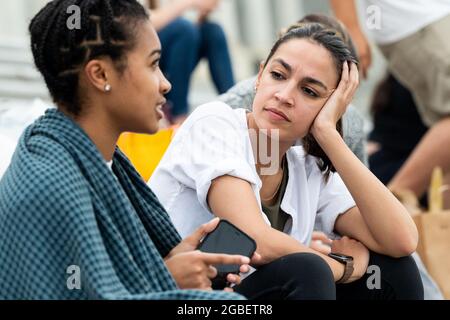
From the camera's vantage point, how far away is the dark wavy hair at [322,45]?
3.53m

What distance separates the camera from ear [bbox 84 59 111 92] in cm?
290

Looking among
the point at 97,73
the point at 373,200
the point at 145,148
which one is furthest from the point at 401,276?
the point at 97,73

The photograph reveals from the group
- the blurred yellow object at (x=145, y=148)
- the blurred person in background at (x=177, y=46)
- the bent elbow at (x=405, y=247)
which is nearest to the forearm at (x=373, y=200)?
the bent elbow at (x=405, y=247)

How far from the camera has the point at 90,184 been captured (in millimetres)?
2818

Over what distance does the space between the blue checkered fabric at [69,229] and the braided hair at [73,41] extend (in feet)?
0.22

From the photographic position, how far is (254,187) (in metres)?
3.39

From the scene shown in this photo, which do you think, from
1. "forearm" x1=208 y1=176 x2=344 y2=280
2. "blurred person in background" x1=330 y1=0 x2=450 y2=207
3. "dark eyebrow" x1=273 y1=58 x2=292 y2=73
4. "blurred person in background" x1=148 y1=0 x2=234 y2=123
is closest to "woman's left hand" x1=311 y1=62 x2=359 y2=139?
"dark eyebrow" x1=273 y1=58 x2=292 y2=73

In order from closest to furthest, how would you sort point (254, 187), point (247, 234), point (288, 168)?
point (247, 234) → point (254, 187) → point (288, 168)

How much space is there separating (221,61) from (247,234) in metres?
3.13

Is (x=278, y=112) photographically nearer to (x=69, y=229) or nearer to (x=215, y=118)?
(x=215, y=118)

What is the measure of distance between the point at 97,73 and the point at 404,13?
245 cm

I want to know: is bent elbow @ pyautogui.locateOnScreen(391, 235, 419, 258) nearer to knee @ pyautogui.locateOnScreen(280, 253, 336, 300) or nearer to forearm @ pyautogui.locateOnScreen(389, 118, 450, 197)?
knee @ pyautogui.locateOnScreen(280, 253, 336, 300)

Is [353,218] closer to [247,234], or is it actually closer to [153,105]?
[247,234]
